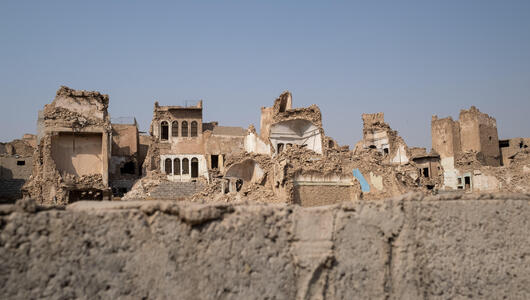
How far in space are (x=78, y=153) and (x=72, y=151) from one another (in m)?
0.33

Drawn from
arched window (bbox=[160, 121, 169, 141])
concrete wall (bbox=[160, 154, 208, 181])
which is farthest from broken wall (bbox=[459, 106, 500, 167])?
arched window (bbox=[160, 121, 169, 141])

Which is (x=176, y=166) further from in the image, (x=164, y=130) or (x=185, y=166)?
(x=164, y=130)

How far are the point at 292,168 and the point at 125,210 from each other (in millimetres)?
12762

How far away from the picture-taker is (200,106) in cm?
3703

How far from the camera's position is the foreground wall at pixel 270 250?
434 cm

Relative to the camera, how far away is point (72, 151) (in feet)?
90.3

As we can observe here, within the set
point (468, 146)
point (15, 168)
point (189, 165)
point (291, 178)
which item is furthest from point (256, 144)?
point (468, 146)

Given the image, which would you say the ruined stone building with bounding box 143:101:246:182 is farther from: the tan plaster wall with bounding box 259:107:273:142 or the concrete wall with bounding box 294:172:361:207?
the concrete wall with bounding box 294:172:361:207

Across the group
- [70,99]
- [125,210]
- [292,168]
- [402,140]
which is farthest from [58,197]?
[402,140]

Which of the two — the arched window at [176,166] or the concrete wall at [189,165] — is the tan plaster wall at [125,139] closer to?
the concrete wall at [189,165]

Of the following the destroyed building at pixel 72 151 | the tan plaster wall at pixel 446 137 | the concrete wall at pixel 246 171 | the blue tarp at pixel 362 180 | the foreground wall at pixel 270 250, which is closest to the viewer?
the foreground wall at pixel 270 250

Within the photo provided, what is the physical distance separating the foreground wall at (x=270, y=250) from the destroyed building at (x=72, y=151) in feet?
71.6

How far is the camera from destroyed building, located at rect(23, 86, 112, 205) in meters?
25.2

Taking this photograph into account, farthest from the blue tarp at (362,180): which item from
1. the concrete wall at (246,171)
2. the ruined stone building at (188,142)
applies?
the ruined stone building at (188,142)
